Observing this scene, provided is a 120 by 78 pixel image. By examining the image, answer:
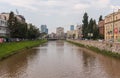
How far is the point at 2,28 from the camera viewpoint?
111688mm

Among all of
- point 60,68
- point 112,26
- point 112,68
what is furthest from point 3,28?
point 112,68

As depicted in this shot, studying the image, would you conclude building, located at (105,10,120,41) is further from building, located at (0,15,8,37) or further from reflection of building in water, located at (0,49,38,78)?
reflection of building in water, located at (0,49,38,78)

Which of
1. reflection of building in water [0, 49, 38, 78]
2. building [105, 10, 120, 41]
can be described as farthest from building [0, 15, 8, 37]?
reflection of building in water [0, 49, 38, 78]

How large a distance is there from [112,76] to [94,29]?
87281 millimetres

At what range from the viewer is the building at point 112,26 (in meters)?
93.9

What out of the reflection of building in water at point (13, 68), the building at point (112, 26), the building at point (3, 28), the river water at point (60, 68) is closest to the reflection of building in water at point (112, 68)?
the river water at point (60, 68)

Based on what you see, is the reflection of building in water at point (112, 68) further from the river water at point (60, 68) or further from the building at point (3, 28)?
the building at point (3, 28)

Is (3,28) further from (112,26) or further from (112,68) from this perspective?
(112,68)

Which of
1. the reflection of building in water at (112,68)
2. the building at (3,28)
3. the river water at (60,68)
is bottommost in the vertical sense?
the reflection of building in water at (112,68)

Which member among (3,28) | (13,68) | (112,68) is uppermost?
(3,28)

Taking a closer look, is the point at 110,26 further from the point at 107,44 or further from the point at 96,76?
the point at 96,76

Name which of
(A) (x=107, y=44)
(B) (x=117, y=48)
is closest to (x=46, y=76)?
(B) (x=117, y=48)

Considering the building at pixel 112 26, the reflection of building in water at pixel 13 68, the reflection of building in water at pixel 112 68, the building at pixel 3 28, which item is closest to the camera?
the reflection of building in water at pixel 112 68

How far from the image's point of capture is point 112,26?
104m
